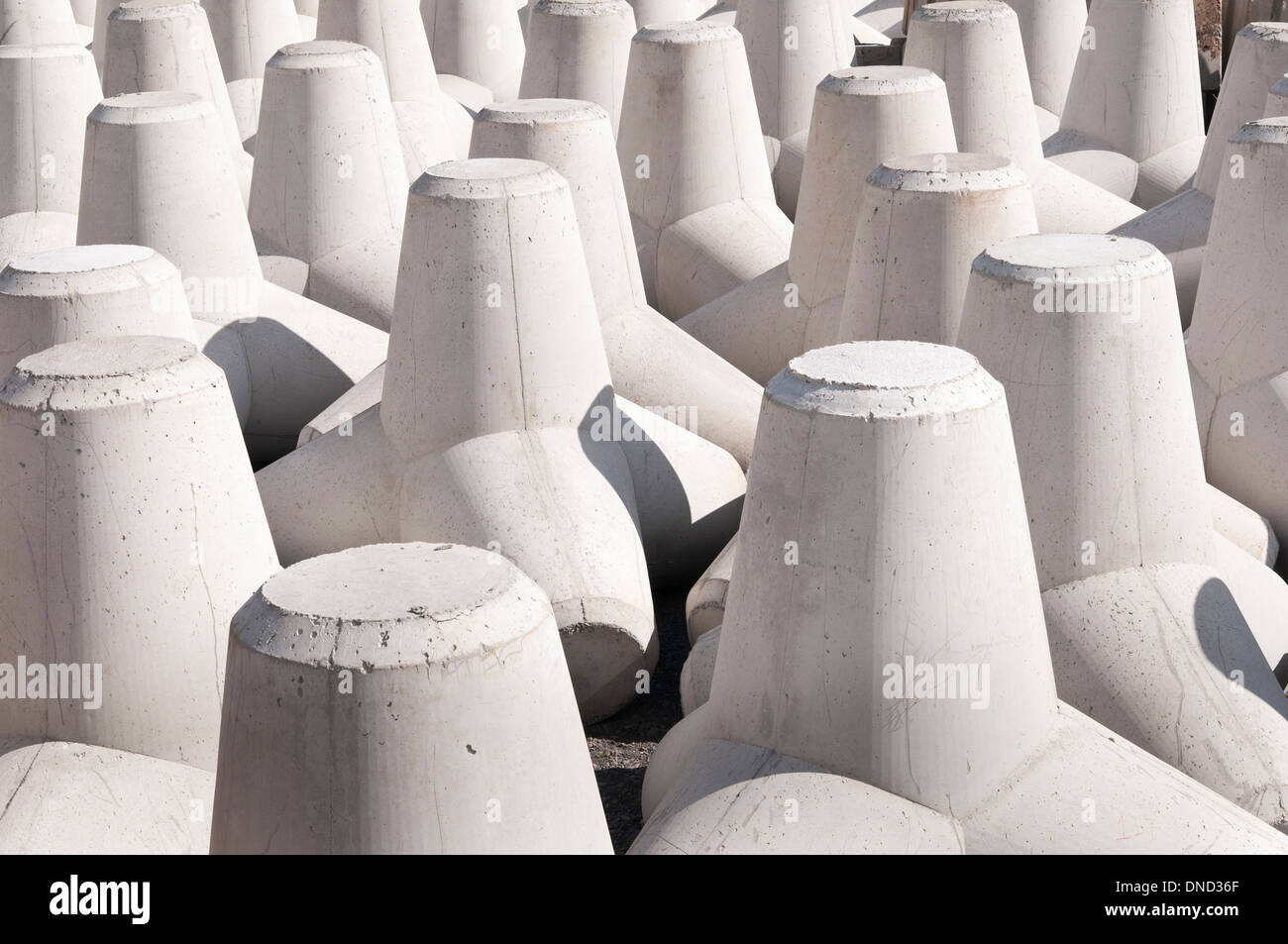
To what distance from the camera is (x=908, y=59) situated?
21.8 feet

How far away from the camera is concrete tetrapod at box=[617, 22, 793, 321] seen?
5973 millimetres

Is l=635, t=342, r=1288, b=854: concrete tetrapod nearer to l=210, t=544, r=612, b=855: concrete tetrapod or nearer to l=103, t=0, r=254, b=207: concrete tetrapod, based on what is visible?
l=210, t=544, r=612, b=855: concrete tetrapod

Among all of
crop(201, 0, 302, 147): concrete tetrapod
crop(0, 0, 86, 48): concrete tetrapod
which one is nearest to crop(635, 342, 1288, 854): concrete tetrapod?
crop(201, 0, 302, 147): concrete tetrapod

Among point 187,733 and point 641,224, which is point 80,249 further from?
point 641,224

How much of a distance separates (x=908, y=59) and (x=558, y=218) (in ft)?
9.82

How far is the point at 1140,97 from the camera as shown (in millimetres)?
7082

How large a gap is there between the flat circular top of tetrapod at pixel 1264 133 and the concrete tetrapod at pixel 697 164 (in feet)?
5.97

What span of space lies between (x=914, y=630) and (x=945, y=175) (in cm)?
193

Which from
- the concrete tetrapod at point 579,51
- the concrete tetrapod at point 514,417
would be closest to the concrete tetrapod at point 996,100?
the concrete tetrapod at point 579,51

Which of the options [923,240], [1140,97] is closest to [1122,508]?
[923,240]

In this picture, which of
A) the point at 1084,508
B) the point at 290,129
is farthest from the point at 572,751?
the point at 290,129

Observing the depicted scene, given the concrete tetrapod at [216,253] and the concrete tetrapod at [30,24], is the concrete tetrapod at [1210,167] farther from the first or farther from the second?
the concrete tetrapod at [30,24]

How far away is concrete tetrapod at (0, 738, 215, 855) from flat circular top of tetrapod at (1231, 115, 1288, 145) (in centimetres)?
304

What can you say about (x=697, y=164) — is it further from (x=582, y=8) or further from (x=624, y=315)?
(x=624, y=315)
